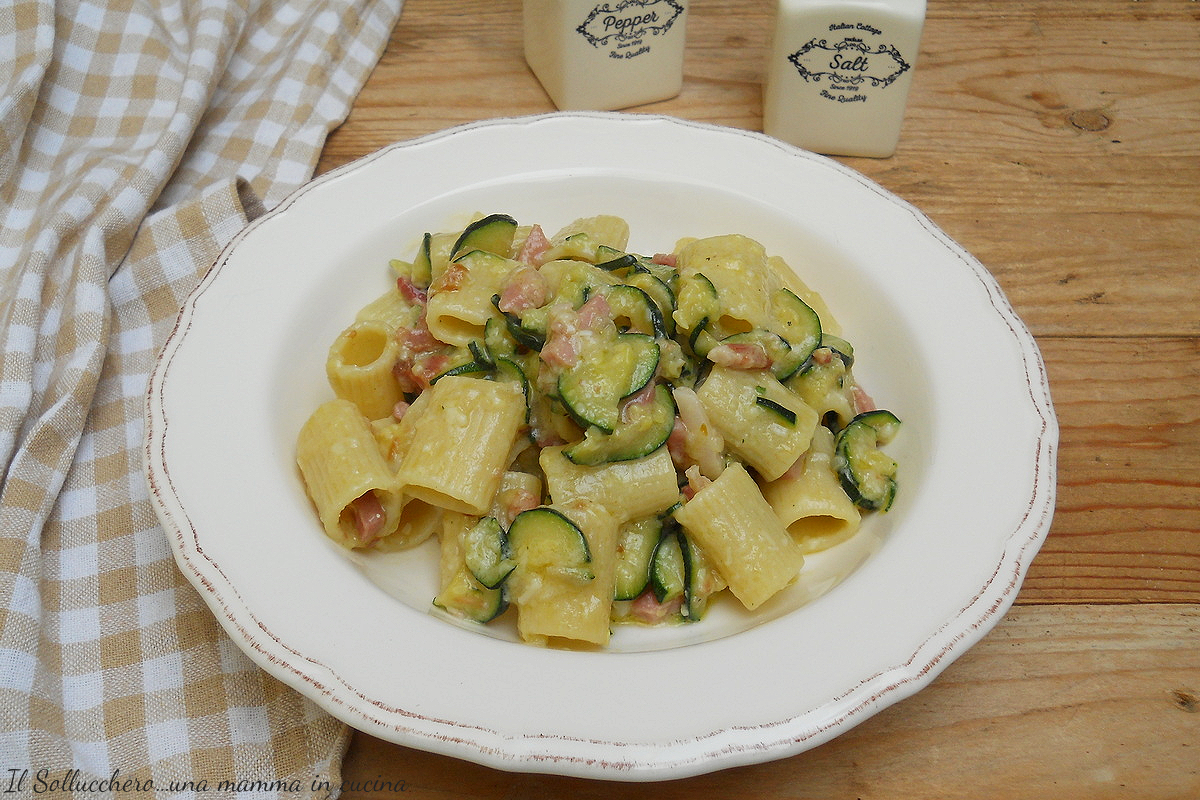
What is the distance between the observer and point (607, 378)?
2.25 m

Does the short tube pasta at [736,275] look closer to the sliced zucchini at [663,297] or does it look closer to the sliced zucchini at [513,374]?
the sliced zucchini at [663,297]

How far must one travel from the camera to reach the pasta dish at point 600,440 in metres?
2.20

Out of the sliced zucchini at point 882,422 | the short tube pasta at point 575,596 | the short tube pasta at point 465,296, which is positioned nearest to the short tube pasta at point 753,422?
the sliced zucchini at point 882,422

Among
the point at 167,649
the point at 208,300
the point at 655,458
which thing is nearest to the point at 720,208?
the point at 655,458

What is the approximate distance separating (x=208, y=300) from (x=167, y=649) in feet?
2.96

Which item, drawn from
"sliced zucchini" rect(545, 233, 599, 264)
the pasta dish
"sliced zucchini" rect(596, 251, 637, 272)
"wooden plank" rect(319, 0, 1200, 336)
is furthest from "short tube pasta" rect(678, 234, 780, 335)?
"wooden plank" rect(319, 0, 1200, 336)

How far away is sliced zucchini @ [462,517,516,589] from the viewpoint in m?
2.14

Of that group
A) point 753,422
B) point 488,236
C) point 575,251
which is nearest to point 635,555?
point 753,422

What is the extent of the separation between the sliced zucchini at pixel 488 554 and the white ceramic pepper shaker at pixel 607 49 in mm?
2029

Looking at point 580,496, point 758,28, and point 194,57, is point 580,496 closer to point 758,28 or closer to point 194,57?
point 194,57

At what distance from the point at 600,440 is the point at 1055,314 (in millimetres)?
1889

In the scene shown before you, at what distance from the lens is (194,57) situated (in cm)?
357

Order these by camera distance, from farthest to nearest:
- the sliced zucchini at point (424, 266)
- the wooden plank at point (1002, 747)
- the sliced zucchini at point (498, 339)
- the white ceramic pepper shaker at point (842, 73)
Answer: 1. the white ceramic pepper shaker at point (842, 73)
2. the sliced zucchini at point (424, 266)
3. the sliced zucchini at point (498, 339)
4. the wooden plank at point (1002, 747)

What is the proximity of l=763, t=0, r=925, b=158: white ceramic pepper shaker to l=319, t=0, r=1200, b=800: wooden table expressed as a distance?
21cm
